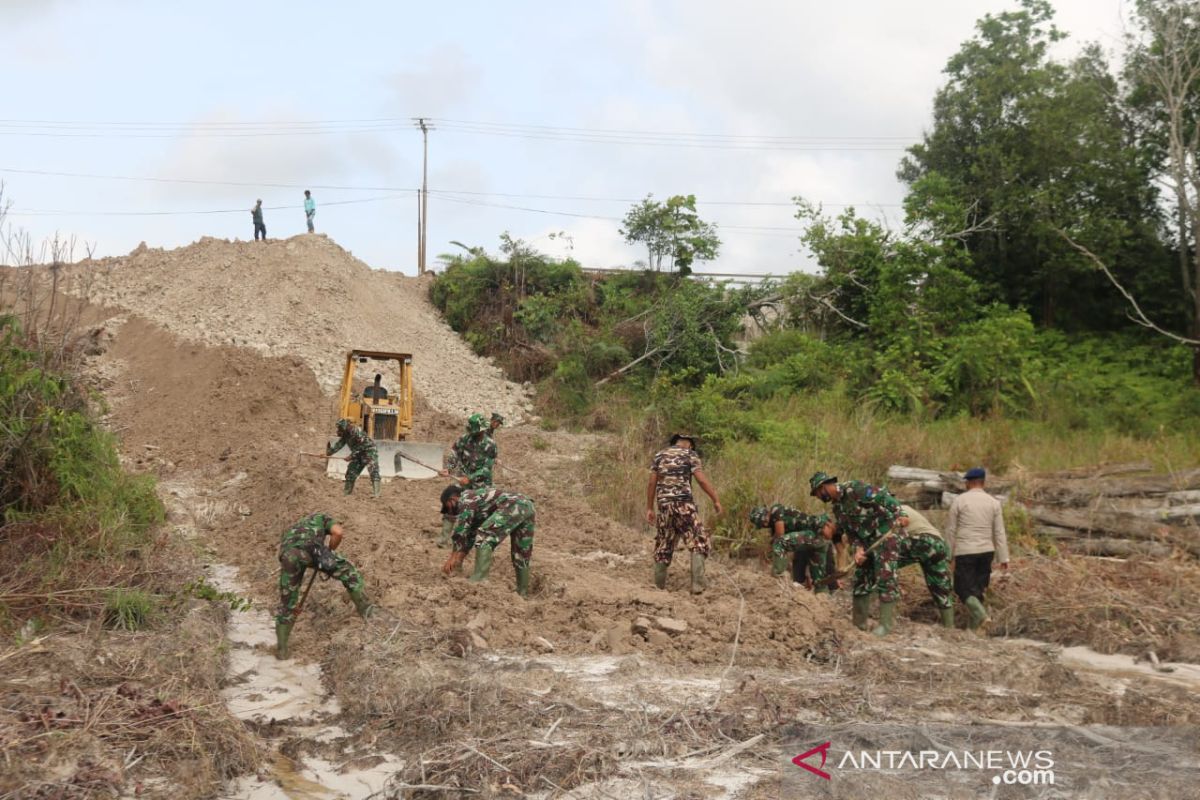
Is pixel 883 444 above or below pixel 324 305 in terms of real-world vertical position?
below

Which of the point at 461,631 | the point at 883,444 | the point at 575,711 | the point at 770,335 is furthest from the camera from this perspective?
→ the point at 770,335

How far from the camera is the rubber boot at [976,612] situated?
8742mm

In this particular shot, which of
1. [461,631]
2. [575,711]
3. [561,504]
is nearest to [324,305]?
[561,504]

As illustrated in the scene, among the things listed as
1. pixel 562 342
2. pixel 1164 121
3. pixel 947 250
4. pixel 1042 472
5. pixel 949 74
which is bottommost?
pixel 1042 472

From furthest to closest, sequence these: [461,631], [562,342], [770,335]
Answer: [562,342] < [770,335] < [461,631]

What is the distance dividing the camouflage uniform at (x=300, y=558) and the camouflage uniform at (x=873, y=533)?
12.9 feet

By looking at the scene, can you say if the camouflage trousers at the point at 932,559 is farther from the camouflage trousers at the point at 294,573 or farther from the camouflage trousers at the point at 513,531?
the camouflage trousers at the point at 294,573

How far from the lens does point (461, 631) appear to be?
737 centimetres

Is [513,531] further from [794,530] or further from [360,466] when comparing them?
[360,466]

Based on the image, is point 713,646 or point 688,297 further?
point 688,297

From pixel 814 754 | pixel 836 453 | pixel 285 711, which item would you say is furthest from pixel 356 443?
pixel 814 754

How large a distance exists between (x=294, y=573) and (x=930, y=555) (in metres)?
4.86

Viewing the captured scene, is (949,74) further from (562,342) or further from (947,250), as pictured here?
(562,342)

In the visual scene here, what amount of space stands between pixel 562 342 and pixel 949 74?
1061cm
